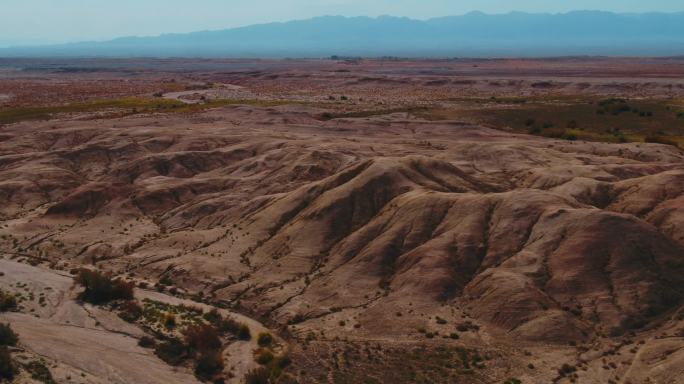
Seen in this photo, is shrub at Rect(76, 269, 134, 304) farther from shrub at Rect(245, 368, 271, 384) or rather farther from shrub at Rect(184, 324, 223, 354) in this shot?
shrub at Rect(245, 368, 271, 384)

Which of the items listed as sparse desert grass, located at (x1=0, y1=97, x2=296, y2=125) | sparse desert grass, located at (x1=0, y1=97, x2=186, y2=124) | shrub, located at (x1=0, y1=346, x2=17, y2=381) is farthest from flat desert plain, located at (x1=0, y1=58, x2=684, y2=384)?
sparse desert grass, located at (x1=0, y1=97, x2=296, y2=125)

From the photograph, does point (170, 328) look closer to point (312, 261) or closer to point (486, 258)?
point (312, 261)

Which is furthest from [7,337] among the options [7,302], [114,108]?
[114,108]

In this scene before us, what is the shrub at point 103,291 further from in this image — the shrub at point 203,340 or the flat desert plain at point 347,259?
the shrub at point 203,340

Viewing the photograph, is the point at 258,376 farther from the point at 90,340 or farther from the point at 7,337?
the point at 7,337

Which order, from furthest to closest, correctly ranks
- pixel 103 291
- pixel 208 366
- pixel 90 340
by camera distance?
pixel 103 291
pixel 90 340
pixel 208 366

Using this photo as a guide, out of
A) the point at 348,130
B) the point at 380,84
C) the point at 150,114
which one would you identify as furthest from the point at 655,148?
the point at 380,84
